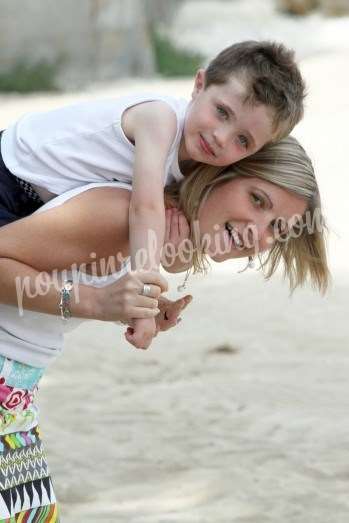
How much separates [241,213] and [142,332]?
418mm

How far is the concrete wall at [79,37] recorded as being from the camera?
47.0ft

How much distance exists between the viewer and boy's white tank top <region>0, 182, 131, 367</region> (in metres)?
2.57

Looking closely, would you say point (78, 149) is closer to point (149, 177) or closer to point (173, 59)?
point (149, 177)

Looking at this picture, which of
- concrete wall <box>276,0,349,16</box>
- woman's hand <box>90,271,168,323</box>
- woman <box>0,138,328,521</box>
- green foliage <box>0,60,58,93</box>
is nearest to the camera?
woman's hand <box>90,271,168,323</box>

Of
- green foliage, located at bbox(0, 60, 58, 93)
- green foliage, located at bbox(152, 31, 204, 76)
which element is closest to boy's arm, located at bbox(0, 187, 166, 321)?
green foliage, located at bbox(0, 60, 58, 93)

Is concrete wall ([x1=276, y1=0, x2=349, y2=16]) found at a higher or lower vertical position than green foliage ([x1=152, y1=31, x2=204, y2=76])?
higher

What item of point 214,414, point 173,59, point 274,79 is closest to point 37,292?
point 274,79

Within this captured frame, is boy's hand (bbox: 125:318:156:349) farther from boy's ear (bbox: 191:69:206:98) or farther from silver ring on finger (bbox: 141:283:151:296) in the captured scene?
boy's ear (bbox: 191:69:206:98)

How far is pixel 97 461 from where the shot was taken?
437 centimetres

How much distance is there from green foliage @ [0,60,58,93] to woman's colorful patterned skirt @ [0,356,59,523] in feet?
38.4

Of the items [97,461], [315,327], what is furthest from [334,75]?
[97,461]

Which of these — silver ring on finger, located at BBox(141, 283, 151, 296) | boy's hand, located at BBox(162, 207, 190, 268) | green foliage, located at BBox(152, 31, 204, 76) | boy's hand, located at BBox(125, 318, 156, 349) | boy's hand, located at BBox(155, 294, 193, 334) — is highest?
boy's hand, located at BBox(162, 207, 190, 268)

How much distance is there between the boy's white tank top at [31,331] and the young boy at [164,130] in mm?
98

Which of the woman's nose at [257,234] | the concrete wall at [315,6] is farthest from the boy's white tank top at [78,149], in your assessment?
the concrete wall at [315,6]
